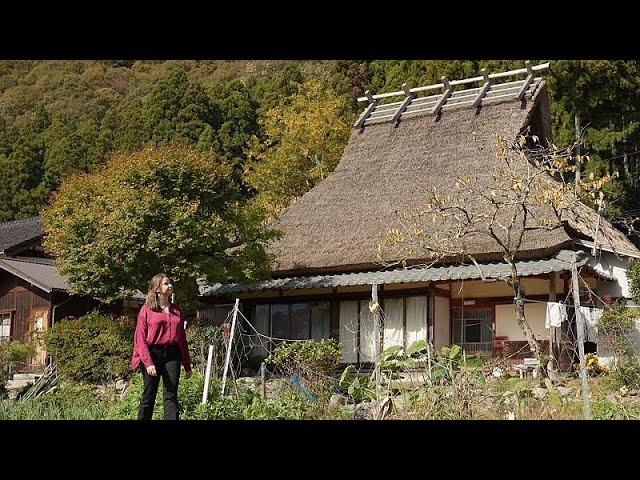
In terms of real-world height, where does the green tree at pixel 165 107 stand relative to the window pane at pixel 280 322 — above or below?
above

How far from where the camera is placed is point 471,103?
1800 centimetres

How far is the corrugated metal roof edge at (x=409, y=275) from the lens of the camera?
13031mm

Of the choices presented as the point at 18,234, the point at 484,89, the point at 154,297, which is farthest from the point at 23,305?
the point at 154,297

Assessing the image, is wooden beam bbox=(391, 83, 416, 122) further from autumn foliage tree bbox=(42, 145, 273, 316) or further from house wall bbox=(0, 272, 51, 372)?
house wall bbox=(0, 272, 51, 372)

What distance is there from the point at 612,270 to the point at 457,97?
584 centimetres

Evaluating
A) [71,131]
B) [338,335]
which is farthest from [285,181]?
[71,131]

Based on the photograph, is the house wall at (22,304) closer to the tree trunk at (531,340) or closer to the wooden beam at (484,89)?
the wooden beam at (484,89)

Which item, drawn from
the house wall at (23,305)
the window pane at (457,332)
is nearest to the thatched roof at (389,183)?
the window pane at (457,332)

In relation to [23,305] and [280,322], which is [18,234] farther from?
[280,322]

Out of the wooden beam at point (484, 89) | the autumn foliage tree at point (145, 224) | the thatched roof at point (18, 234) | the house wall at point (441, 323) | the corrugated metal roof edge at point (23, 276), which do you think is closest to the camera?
the autumn foliage tree at point (145, 224)

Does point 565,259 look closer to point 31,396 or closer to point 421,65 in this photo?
point 31,396

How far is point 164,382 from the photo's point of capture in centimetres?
606

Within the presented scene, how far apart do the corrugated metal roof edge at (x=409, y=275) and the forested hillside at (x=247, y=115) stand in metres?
2.24

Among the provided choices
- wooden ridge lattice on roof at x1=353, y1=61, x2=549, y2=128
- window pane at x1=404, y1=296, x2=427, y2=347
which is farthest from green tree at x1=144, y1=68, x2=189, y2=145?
window pane at x1=404, y1=296, x2=427, y2=347
